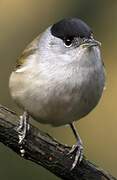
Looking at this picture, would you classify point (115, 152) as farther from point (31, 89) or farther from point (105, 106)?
point (31, 89)

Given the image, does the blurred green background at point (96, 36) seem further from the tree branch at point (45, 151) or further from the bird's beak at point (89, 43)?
the bird's beak at point (89, 43)

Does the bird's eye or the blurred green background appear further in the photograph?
the blurred green background

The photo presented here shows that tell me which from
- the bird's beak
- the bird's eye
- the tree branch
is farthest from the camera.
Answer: the bird's eye

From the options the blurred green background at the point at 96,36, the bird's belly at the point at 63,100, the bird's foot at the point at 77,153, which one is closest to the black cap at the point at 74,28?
the bird's belly at the point at 63,100

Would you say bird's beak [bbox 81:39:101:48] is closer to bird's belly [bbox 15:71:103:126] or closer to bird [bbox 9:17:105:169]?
bird [bbox 9:17:105:169]

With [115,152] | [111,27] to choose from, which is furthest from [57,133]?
[111,27]

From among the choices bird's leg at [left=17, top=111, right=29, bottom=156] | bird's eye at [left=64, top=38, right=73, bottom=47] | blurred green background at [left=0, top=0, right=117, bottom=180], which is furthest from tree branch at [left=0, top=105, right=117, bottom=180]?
blurred green background at [left=0, top=0, right=117, bottom=180]
